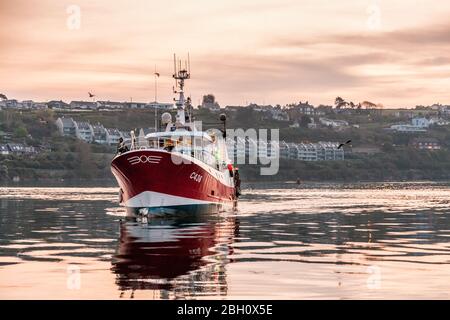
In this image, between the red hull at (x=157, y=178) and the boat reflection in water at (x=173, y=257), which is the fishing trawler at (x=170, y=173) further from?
the boat reflection in water at (x=173, y=257)

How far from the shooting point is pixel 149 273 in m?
28.8

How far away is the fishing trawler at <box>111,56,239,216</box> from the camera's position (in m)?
58.2

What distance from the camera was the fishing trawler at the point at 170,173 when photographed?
191ft

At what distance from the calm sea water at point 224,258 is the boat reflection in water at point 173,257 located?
4cm

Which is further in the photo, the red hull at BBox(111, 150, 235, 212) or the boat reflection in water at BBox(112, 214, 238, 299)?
the red hull at BBox(111, 150, 235, 212)

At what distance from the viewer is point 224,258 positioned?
3378cm

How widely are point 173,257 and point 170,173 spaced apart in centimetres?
2476

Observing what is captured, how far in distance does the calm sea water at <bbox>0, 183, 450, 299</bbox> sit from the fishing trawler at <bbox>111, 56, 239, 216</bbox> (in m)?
1.44

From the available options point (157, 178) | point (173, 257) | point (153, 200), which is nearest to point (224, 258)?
point (173, 257)

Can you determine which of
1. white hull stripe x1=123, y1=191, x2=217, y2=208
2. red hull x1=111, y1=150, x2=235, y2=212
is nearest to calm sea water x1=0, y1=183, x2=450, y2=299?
white hull stripe x1=123, y1=191, x2=217, y2=208

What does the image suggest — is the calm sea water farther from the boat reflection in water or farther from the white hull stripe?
the white hull stripe

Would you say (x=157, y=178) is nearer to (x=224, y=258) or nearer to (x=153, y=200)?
(x=153, y=200)
